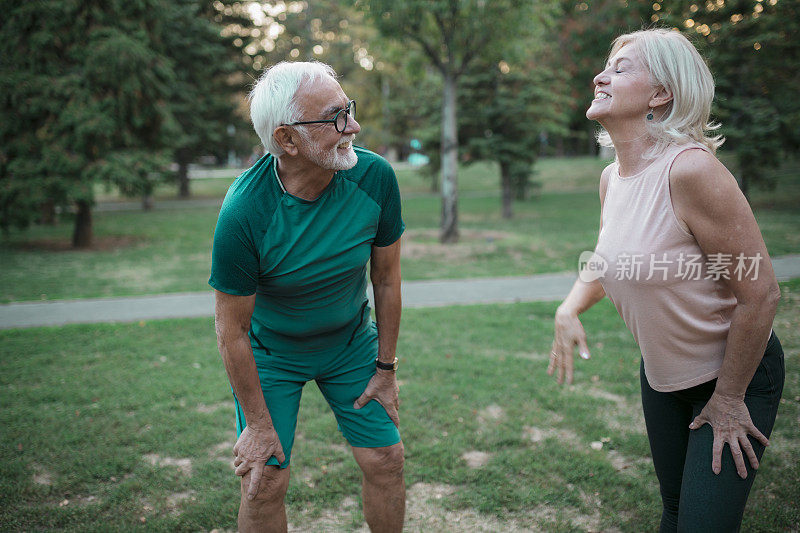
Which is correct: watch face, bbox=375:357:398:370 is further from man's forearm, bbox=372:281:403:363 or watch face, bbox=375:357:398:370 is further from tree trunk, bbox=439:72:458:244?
tree trunk, bbox=439:72:458:244

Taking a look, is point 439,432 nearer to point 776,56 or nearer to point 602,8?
point 776,56

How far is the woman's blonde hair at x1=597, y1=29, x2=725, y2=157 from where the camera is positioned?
2041 millimetres

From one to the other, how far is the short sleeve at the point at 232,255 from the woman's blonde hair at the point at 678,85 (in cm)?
151

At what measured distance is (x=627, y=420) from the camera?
4.43m

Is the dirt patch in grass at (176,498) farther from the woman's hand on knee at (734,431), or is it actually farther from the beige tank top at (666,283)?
the woman's hand on knee at (734,431)

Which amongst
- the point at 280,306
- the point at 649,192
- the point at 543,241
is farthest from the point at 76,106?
the point at 649,192

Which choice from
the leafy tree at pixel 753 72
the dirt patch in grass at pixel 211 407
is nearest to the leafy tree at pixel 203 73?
the leafy tree at pixel 753 72

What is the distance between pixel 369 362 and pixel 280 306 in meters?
0.55

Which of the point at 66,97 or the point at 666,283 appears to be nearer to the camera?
the point at 666,283

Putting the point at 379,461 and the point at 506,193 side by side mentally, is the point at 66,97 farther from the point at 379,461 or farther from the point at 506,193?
the point at 379,461

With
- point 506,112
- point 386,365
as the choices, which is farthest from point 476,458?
point 506,112

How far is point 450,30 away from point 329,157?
438 inches

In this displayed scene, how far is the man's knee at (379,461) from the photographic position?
2615 mm

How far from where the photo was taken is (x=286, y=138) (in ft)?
7.52
